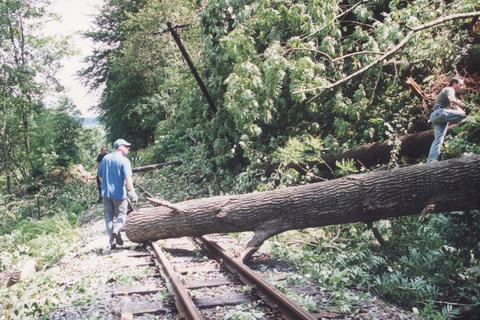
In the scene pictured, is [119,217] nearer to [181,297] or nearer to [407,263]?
[181,297]

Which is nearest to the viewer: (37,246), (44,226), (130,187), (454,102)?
(130,187)

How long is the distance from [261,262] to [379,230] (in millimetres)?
2134

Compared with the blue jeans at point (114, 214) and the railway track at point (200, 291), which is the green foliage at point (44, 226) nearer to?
the blue jeans at point (114, 214)

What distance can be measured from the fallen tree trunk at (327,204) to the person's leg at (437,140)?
1946 mm

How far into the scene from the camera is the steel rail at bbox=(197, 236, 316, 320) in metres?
4.36

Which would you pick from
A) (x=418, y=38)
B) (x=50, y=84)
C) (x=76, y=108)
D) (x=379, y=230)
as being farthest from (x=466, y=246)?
(x=76, y=108)

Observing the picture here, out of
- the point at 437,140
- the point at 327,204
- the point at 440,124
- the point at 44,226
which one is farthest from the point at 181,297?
the point at 44,226

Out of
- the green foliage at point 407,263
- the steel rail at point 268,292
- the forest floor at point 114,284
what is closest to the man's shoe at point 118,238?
the forest floor at point 114,284

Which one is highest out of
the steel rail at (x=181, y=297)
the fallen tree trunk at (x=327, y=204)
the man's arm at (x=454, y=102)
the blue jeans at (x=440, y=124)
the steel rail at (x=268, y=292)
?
the man's arm at (x=454, y=102)

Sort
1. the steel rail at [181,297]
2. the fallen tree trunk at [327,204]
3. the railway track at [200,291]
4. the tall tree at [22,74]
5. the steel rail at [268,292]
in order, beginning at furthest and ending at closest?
the tall tree at [22,74] → the fallen tree trunk at [327,204] → the railway track at [200,291] → the steel rail at [181,297] → the steel rail at [268,292]

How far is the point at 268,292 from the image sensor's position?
5066mm

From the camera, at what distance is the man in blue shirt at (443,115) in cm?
805

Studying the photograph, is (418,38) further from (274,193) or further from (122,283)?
(122,283)

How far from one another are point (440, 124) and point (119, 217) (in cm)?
631
